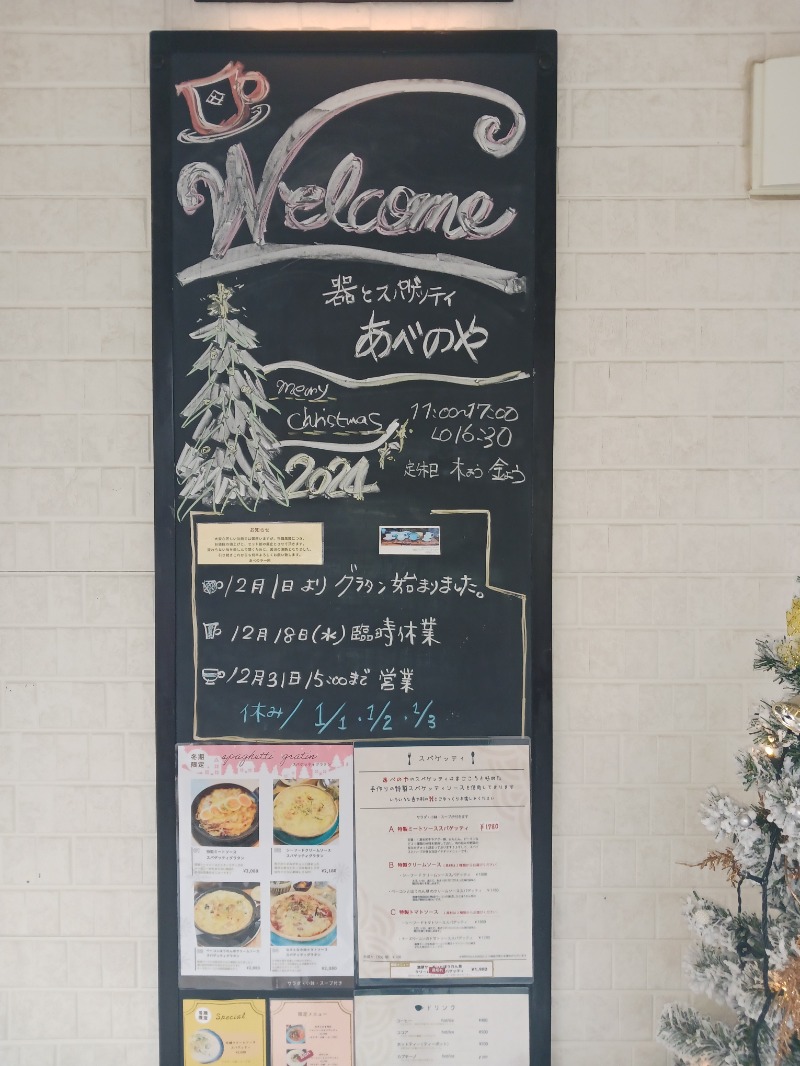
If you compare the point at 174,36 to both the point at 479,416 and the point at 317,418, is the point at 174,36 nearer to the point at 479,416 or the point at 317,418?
the point at 317,418

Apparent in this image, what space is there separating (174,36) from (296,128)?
1.08 feet

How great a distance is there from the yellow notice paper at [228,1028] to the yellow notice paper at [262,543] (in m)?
1.00

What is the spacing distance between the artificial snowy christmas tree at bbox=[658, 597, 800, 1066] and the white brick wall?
232mm

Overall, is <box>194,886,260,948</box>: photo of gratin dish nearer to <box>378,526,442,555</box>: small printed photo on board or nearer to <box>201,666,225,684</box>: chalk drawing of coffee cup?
<box>201,666,225,684</box>: chalk drawing of coffee cup

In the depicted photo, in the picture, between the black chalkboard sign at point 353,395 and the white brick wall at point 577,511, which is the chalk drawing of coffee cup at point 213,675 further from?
the white brick wall at point 577,511

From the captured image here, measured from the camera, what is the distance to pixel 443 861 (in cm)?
162

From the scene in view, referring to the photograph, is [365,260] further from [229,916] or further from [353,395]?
[229,916]

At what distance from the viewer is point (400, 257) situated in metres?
1.59

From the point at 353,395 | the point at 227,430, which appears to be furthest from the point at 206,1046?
the point at 353,395

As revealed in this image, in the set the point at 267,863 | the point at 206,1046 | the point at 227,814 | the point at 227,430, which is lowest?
the point at 206,1046

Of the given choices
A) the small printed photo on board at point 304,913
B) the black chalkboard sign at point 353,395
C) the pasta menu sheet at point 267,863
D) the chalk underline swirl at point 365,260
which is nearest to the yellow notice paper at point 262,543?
the black chalkboard sign at point 353,395

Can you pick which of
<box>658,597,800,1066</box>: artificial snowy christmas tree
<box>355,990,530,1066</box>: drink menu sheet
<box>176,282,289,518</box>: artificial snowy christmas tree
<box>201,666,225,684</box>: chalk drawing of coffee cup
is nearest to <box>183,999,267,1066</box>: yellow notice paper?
<box>355,990,530,1066</box>: drink menu sheet

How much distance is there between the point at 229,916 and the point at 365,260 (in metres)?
1.50

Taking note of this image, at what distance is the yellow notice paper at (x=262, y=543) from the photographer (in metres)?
1.61
